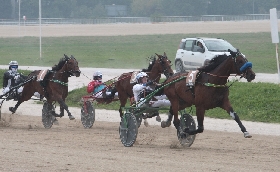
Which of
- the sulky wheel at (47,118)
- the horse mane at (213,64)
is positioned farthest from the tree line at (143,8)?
the horse mane at (213,64)

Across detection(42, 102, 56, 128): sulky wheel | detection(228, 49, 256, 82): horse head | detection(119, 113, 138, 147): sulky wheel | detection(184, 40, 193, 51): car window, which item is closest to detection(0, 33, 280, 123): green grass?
detection(184, 40, 193, 51): car window

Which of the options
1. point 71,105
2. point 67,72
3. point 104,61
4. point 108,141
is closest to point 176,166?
point 108,141

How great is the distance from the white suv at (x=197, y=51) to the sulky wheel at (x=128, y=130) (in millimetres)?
15326

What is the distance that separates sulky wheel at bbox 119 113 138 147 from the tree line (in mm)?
86136

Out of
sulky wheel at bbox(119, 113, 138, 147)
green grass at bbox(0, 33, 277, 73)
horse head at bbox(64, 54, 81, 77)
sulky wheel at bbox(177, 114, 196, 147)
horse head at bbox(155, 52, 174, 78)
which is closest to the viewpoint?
sulky wheel at bbox(177, 114, 196, 147)

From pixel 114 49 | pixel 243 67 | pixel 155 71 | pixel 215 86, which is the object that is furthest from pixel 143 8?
pixel 243 67

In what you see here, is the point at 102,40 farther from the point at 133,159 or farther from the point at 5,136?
the point at 133,159

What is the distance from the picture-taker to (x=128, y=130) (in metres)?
14.3

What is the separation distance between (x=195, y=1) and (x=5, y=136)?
89.9 m

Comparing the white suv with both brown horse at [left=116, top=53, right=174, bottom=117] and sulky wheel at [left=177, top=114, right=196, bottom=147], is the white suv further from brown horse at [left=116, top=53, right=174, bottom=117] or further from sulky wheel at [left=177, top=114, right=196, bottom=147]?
sulky wheel at [left=177, top=114, right=196, bottom=147]

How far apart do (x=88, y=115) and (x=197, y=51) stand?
1258cm

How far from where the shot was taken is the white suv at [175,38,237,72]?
1171 inches

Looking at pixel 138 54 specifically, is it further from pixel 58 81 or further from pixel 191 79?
pixel 191 79

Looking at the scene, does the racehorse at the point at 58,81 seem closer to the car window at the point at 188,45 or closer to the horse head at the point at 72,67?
the horse head at the point at 72,67
